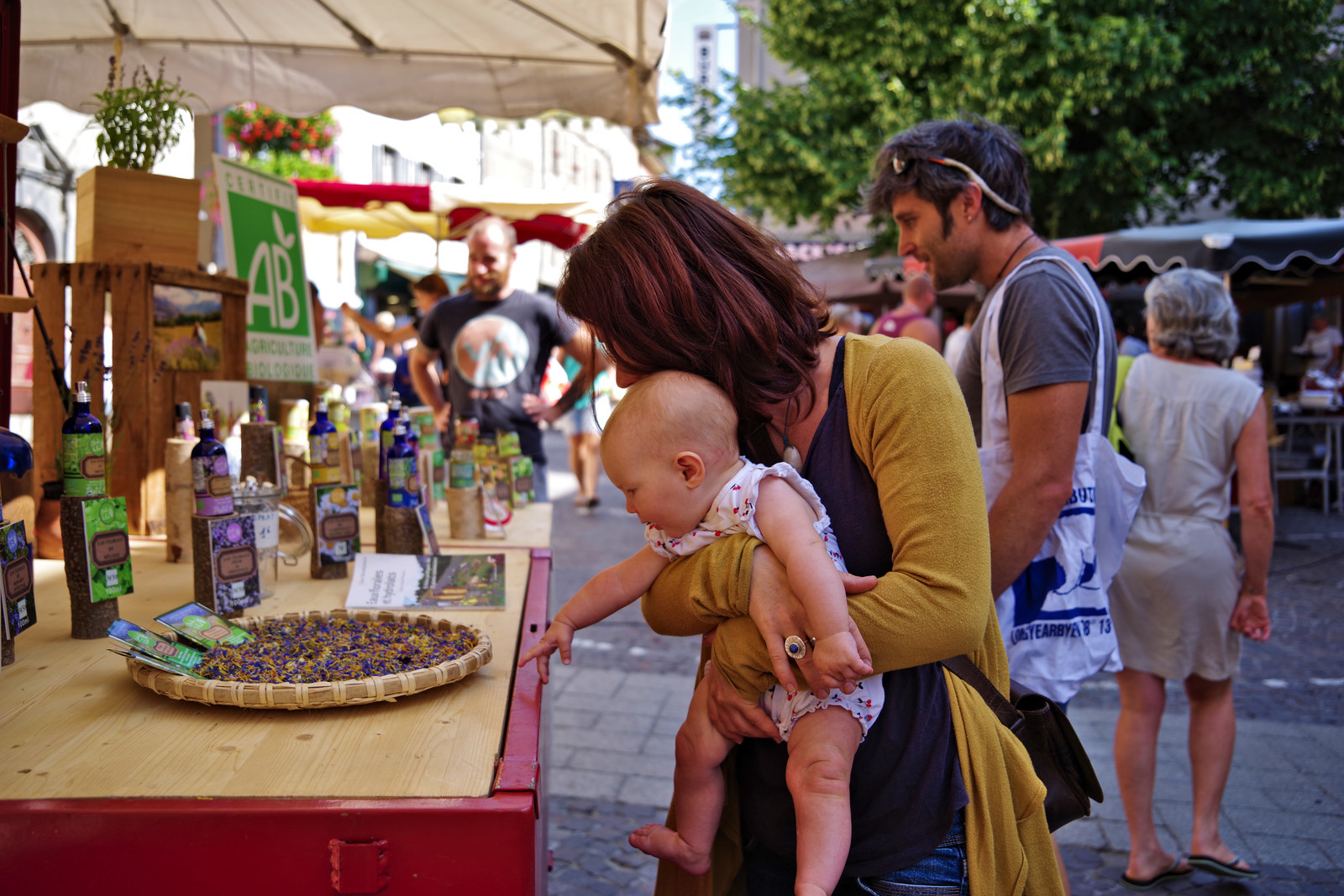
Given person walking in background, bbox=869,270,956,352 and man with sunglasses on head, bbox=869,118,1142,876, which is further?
person walking in background, bbox=869,270,956,352

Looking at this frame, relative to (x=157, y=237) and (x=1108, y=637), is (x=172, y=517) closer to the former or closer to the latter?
(x=157, y=237)

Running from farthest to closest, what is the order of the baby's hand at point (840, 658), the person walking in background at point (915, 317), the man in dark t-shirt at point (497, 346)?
the person walking in background at point (915, 317) < the man in dark t-shirt at point (497, 346) < the baby's hand at point (840, 658)

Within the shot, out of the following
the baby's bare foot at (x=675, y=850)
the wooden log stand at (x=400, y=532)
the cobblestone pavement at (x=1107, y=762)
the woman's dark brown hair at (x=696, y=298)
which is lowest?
the cobblestone pavement at (x=1107, y=762)

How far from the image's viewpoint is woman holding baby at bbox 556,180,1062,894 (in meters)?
1.34

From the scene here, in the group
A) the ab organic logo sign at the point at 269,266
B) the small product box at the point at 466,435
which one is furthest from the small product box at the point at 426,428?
the ab organic logo sign at the point at 269,266

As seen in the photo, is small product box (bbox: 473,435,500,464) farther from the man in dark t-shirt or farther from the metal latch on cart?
the metal latch on cart

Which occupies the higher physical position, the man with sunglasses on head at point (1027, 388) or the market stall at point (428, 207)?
the market stall at point (428, 207)

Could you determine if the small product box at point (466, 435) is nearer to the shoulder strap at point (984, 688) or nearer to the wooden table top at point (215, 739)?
the wooden table top at point (215, 739)

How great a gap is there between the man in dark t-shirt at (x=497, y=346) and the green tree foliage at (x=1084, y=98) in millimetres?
9262

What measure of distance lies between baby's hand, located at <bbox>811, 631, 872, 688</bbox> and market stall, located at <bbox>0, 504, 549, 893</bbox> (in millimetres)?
394

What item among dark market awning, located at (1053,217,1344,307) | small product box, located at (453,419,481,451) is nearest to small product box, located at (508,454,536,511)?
small product box, located at (453,419,481,451)

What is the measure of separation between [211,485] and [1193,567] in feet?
9.74

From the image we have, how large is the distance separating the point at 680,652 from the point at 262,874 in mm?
4632

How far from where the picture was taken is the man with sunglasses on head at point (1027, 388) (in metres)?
2.13
